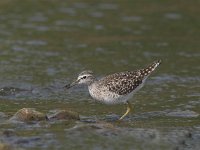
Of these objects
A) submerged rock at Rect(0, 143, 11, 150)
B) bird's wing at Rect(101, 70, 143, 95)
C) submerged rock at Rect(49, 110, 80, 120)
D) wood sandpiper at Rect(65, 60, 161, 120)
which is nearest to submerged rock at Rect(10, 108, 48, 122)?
submerged rock at Rect(49, 110, 80, 120)

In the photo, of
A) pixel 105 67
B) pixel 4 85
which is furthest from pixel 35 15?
pixel 4 85

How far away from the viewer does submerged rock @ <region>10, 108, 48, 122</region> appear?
1464 centimetres

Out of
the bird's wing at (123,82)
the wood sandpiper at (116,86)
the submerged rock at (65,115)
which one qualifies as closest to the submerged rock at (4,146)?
the submerged rock at (65,115)

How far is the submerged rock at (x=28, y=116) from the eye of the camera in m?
14.6

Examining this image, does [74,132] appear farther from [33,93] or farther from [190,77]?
[190,77]

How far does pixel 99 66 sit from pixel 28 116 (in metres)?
5.90

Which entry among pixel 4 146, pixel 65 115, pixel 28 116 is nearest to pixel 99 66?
pixel 65 115

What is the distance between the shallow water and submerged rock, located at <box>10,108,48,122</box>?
243mm

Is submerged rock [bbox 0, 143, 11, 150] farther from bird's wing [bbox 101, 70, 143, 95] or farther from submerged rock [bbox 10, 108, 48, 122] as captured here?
bird's wing [bbox 101, 70, 143, 95]

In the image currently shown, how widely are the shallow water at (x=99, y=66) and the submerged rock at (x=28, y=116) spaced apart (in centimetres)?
24

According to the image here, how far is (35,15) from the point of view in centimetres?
2494

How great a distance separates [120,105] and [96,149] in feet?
14.3

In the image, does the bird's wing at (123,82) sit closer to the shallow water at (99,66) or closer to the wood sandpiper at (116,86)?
the wood sandpiper at (116,86)

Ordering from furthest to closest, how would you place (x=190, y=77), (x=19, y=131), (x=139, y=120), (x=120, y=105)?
(x=190, y=77) < (x=120, y=105) < (x=139, y=120) < (x=19, y=131)
